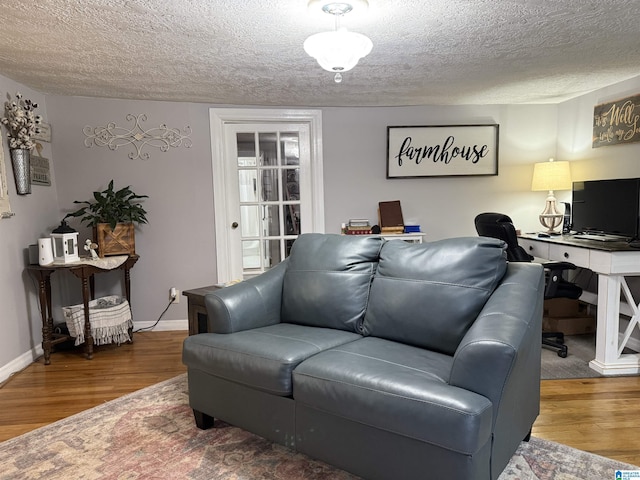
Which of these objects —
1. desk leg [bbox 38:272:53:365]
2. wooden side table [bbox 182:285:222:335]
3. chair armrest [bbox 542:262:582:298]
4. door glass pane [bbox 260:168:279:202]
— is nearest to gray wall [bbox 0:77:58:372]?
desk leg [bbox 38:272:53:365]

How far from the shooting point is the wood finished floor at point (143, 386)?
2039mm

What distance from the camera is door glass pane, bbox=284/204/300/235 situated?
13.5 ft

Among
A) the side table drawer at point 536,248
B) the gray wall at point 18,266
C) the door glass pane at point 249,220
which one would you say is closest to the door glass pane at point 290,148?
the door glass pane at point 249,220

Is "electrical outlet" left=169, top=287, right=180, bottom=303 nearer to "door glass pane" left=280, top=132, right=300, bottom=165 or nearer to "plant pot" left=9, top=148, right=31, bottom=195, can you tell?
"plant pot" left=9, top=148, right=31, bottom=195

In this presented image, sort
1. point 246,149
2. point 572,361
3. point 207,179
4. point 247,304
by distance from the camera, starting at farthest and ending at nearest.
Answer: point 246,149, point 207,179, point 572,361, point 247,304

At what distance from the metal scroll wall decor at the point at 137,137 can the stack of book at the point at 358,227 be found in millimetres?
1618

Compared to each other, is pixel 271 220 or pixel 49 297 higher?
pixel 271 220

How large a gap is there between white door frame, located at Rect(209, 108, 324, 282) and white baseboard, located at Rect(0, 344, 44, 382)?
149 centimetres

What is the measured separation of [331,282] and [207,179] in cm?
210

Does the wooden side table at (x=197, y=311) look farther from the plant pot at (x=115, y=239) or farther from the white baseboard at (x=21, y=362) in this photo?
the white baseboard at (x=21, y=362)

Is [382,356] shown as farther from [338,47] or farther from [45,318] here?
[45,318]

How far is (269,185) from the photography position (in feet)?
13.4

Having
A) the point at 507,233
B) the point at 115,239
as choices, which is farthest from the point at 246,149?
the point at 507,233

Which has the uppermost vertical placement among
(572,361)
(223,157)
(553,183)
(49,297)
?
(223,157)
